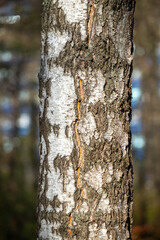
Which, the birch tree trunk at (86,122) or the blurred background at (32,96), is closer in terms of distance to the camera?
the birch tree trunk at (86,122)

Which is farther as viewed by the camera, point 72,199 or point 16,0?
point 16,0

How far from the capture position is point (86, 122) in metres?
1.54

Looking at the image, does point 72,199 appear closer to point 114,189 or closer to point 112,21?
point 114,189

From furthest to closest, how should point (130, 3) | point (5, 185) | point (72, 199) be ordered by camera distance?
point (5, 185) < point (130, 3) < point (72, 199)

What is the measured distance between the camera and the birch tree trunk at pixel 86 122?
1.54 metres

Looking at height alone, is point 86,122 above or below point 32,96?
below

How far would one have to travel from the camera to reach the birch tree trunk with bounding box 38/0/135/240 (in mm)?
1539

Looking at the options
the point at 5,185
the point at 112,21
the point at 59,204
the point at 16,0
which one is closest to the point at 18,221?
the point at 5,185

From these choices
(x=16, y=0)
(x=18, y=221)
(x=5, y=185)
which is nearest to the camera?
(x=16, y=0)

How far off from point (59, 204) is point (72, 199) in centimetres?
8

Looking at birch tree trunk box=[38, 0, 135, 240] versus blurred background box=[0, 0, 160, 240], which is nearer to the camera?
birch tree trunk box=[38, 0, 135, 240]

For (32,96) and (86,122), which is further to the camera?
(32,96)

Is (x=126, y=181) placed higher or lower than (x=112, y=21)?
lower

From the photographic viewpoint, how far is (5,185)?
7.55 meters
